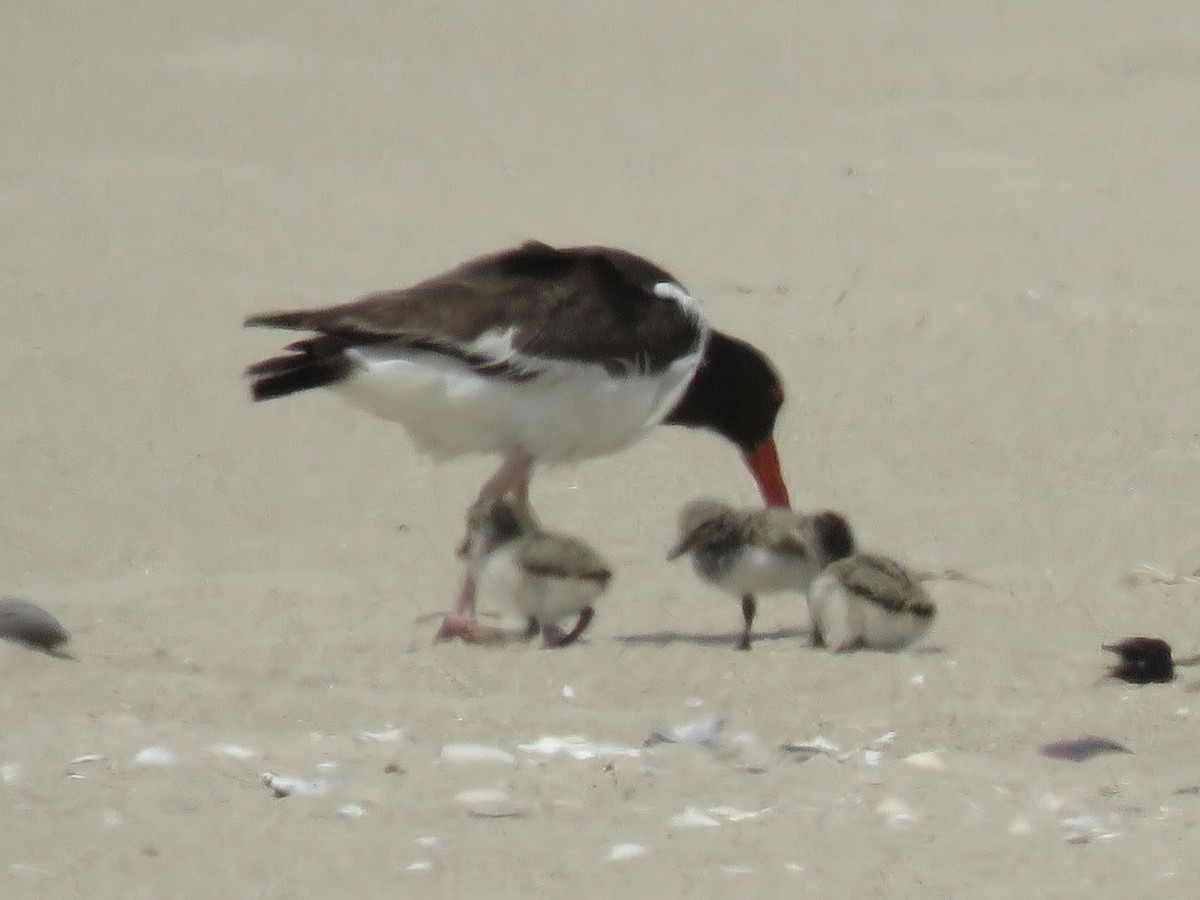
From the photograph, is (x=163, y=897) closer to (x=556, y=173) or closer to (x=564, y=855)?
(x=564, y=855)

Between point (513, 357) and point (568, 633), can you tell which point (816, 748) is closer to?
point (568, 633)

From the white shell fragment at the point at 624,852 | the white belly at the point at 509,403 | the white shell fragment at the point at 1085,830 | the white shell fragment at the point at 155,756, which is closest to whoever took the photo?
the white shell fragment at the point at 624,852

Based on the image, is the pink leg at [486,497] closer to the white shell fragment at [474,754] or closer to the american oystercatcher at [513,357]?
the american oystercatcher at [513,357]

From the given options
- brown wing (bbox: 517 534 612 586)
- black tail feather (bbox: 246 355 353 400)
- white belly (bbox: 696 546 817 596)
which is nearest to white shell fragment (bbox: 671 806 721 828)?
brown wing (bbox: 517 534 612 586)

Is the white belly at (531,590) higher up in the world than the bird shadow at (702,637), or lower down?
higher up

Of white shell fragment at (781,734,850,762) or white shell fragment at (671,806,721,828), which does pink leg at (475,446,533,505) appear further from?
white shell fragment at (671,806,721,828)

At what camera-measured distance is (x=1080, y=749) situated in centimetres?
482

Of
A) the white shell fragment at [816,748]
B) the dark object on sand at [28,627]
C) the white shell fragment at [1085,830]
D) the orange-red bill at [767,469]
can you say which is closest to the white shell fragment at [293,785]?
the white shell fragment at [816,748]

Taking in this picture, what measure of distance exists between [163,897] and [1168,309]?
6601mm

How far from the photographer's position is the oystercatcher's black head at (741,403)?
7.30 metres

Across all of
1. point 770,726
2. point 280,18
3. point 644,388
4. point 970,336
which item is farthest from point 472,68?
point 770,726

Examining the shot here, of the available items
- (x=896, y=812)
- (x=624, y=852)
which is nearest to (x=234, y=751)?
(x=624, y=852)

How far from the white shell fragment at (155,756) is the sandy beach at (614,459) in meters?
0.01

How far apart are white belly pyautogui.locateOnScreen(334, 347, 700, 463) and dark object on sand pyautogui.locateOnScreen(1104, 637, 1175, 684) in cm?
164
